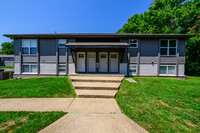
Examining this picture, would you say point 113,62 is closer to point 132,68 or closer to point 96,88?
point 132,68

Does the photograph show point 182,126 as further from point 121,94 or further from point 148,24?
point 148,24

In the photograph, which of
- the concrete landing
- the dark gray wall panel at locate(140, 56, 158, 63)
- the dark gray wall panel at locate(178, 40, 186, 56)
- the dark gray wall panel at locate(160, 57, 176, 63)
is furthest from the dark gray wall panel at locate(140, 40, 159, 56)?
the concrete landing

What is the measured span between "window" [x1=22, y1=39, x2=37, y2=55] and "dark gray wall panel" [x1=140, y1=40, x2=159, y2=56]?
482 inches

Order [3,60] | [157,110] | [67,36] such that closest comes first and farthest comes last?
[157,110] → [67,36] → [3,60]

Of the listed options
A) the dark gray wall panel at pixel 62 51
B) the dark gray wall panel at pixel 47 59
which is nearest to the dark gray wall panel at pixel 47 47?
the dark gray wall panel at pixel 47 59

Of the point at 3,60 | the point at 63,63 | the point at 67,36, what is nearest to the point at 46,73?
the point at 63,63

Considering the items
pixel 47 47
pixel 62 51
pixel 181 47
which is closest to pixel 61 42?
pixel 62 51

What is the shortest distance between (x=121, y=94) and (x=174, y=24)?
1905cm

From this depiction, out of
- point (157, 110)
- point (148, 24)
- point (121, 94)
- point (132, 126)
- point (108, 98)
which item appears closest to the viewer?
point (132, 126)

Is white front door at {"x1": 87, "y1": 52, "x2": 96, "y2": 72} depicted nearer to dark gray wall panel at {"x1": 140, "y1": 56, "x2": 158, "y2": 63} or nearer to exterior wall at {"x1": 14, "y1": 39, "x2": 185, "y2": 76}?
exterior wall at {"x1": 14, "y1": 39, "x2": 185, "y2": 76}

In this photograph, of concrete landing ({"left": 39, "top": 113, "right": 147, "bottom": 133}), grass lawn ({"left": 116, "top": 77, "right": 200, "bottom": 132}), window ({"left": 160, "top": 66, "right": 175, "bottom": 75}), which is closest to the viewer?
concrete landing ({"left": 39, "top": 113, "right": 147, "bottom": 133})

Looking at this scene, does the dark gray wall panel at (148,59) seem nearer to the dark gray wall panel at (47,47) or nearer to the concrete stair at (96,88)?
the concrete stair at (96,88)

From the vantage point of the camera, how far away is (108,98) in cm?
389

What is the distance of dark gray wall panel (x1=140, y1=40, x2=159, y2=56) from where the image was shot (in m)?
8.65
